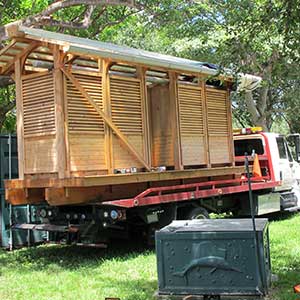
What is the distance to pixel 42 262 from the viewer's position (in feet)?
29.9

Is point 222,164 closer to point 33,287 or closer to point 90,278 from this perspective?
point 90,278

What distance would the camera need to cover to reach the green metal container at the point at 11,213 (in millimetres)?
10398

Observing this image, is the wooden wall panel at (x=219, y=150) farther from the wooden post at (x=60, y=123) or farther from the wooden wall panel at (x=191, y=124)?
the wooden post at (x=60, y=123)

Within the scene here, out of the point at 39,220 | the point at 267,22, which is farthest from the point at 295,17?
the point at 39,220

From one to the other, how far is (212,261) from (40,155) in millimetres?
4380

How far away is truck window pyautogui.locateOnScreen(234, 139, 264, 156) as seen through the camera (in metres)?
13.6

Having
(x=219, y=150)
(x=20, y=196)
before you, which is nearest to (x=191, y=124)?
(x=219, y=150)

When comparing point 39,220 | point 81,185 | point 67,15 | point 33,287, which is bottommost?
point 33,287

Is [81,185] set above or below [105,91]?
below

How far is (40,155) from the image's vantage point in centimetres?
879

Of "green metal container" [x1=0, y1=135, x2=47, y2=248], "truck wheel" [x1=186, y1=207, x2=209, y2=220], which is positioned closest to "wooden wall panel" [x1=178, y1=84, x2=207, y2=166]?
"truck wheel" [x1=186, y1=207, x2=209, y2=220]

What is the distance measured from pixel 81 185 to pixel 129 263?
1505mm

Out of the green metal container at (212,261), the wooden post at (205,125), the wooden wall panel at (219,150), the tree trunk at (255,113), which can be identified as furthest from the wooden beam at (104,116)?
the tree trunk at (255,113)

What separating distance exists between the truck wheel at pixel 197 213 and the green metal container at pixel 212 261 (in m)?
4.64
